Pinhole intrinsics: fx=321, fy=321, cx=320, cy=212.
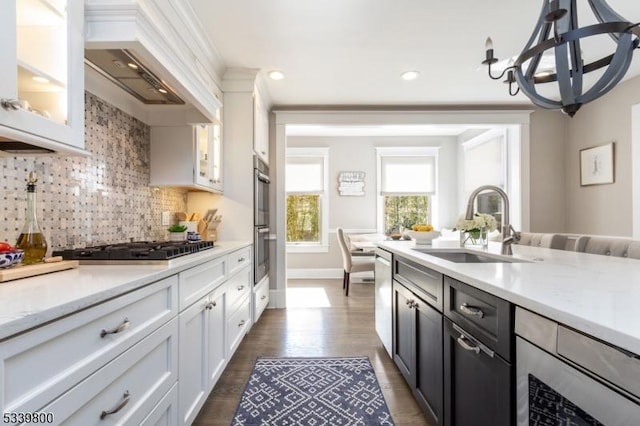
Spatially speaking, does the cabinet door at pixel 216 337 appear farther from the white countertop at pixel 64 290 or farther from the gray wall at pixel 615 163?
the gray wall at pixel 615 163

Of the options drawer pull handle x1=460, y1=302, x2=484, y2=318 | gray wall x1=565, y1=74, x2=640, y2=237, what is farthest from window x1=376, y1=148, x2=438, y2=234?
drawer pull handle x1=460, y1=302, x2=484, y2=318

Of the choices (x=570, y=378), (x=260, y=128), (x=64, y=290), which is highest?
(x=260, y=128)

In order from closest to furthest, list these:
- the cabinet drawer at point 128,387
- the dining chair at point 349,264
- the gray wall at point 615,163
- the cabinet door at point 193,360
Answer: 1. the cabinet drawer at point 128,387
2. the cabinet door at point 193,360
3. the gray wall at point 615,163
4. the dining chair at point 349,264

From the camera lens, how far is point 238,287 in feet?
8.30

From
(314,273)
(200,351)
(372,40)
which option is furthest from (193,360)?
(314,273)

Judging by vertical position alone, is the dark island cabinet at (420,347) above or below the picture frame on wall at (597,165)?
below

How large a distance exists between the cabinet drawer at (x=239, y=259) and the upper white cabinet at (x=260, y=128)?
1065 mm

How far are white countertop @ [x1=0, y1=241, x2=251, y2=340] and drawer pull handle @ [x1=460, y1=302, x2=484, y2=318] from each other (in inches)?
45.6

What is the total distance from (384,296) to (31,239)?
2.15m

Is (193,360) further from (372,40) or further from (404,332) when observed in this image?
(372,40)

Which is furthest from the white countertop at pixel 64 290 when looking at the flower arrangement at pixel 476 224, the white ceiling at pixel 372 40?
the white ceiling at pixel 372 40

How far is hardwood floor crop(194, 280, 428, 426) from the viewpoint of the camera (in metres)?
1.90

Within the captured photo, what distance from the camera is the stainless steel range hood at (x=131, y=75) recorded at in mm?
1466

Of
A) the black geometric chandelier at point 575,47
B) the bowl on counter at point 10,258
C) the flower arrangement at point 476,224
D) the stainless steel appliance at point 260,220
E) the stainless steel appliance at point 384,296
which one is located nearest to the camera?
the bowl on counter at point 10,258
